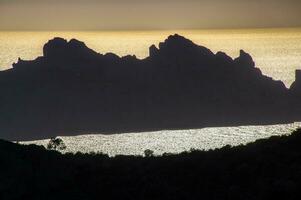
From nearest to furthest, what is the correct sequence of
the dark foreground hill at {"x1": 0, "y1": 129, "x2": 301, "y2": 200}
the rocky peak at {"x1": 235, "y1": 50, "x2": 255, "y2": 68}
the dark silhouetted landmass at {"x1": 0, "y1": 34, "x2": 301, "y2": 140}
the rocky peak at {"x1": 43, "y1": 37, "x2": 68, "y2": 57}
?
the dark foreground hill at {"x1": 0, "y1": 129, "x2": 301, "y2": 200} < the rocky peak at {"x1": 43, "y1": 37, "x2": 68, "y2": 57} < the dark silhouetted landmass at {"x1": 0, "y1": 34, "x2": 301, "y2": 140} < the rocky peak at {"x1": 235, "y1": 50, "x2": 255, "y2": 68}

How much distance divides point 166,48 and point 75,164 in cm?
5992

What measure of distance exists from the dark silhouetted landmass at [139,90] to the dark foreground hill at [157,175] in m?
56.2

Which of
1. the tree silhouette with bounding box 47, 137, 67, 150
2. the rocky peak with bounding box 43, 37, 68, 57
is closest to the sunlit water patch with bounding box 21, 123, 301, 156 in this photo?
the rocky peak with bounding box 43, 37, 68, 57

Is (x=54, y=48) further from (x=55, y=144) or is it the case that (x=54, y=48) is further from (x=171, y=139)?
(x=55, y=144)

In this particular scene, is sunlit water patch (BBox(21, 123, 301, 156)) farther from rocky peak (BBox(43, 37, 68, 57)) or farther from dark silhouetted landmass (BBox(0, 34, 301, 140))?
rocky peak (BBox(43, 37, 68, 57))

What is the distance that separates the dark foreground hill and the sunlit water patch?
172ft

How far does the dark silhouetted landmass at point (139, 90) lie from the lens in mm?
91500

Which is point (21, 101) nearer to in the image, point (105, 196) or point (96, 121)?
point (96, 121)

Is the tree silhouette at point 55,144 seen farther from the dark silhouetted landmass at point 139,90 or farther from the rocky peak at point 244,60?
the rocky peak at point 244,60

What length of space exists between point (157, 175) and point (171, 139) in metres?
65.8

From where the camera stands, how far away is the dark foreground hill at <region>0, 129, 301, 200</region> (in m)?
28.5

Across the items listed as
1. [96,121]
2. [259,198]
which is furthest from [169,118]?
[259,198]

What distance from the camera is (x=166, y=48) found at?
91.9 metres

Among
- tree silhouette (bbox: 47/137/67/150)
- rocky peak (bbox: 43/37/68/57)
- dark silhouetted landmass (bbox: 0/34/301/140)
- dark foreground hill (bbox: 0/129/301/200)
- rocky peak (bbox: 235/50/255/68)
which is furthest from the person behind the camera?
rocky peak (bbox: 235/50/255/68)
